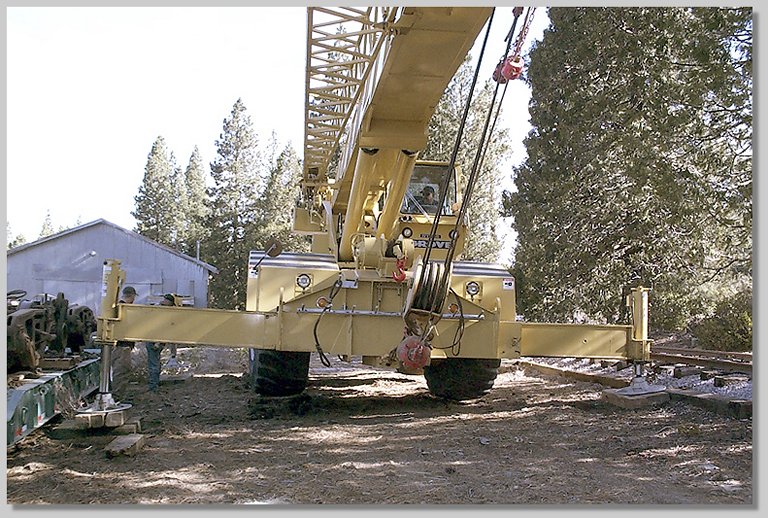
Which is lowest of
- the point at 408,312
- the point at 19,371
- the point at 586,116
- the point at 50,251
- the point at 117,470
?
the point at 117,470

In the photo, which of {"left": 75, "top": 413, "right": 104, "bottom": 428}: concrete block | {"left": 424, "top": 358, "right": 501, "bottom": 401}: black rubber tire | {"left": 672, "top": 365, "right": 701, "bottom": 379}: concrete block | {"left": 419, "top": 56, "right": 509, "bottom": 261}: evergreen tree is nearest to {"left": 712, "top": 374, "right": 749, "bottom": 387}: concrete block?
{"left": 672, "top": 365, "right": 701, "bottom": 379}: concrete block

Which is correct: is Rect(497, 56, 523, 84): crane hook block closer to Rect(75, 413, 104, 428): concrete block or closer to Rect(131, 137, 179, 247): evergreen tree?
Rect(75, 413, 104, 428): concrete block

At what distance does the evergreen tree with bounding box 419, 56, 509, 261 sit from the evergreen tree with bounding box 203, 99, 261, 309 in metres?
13.4

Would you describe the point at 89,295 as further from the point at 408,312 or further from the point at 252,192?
the point at 408,312

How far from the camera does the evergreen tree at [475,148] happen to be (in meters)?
28.5

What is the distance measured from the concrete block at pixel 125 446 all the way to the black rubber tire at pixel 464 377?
4185 mm

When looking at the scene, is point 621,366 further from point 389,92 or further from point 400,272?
point 389,92

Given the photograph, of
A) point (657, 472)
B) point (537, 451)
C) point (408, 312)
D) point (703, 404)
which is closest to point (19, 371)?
point (408, 312)

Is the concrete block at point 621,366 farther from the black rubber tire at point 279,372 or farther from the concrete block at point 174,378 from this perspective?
the concrete block at point 174,378

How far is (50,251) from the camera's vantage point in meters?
29.0

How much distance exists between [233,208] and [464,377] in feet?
125

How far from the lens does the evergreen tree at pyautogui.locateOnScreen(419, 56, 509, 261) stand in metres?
28.5

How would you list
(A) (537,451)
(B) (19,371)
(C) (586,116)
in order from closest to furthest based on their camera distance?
(A) (537,451)
(B) (19,371)
(C) (586,116)

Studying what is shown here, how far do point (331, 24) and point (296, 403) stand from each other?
16.2 feet
